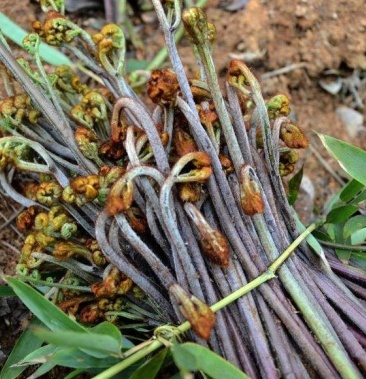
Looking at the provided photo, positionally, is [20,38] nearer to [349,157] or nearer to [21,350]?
[21,350]

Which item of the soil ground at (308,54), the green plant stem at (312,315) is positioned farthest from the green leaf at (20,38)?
the green plant stem at (312,315)

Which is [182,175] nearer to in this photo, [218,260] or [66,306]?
[218,260]

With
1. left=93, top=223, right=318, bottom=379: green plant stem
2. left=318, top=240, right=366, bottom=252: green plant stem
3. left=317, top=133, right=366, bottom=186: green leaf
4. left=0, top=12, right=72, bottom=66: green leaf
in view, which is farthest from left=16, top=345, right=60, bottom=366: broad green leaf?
left=0, top=12, right=72, bottom=66: green leaf

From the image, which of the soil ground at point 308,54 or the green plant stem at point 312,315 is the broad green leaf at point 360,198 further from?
the soil ground at point 308,54

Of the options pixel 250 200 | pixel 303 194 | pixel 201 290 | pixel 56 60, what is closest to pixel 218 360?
pixel 201 290

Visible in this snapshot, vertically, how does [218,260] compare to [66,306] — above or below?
above

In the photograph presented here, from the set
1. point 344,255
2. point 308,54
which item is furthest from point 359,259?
point 308,54

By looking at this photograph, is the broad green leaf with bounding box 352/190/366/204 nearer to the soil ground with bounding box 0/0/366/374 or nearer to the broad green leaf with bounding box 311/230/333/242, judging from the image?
the broad green leaf with bounding box 311/230/333/242
